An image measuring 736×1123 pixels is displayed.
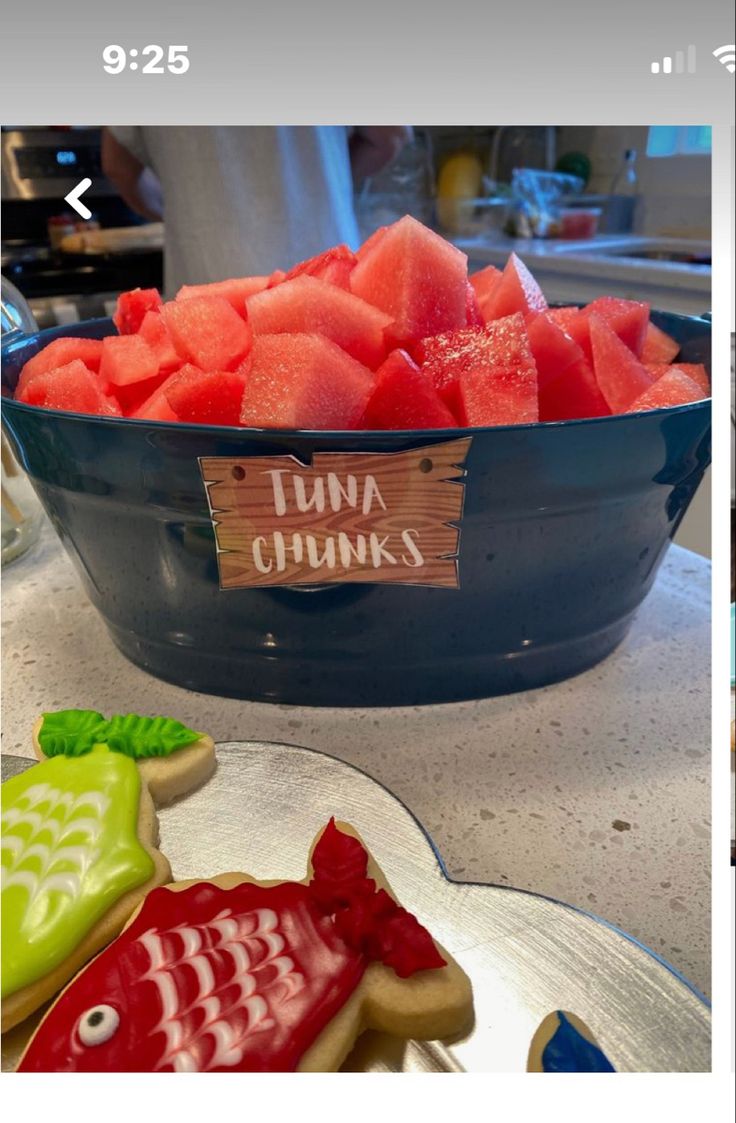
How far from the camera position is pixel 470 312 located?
52 centimetres

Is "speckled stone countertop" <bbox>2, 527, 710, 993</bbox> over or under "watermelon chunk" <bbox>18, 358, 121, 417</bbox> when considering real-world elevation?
under

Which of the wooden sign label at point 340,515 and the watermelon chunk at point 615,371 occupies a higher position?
the watermelon chunk at point 615,371

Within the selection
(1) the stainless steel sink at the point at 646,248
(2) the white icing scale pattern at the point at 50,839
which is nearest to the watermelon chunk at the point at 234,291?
(2) the white icing scale pattern at the point at 50,839

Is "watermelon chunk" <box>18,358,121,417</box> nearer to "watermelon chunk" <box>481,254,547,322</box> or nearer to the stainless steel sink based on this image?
"watermelon chunk" <box>481,254,547,322</box>

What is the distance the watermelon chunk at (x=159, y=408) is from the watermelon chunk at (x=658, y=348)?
0.31 metres

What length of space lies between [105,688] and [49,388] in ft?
0.59

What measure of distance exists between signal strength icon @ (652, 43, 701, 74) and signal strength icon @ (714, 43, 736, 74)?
1 centimetres

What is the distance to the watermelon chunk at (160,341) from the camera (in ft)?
1.67

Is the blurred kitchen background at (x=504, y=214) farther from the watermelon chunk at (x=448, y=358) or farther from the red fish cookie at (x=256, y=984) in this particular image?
the red fish cookie at (x=256, y=984)

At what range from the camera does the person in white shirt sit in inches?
44.6

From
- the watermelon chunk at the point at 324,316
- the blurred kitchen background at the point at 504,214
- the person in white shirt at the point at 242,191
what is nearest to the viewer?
the watermelon chunk at the point at 324,316

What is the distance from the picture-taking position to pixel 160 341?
0.53 metres

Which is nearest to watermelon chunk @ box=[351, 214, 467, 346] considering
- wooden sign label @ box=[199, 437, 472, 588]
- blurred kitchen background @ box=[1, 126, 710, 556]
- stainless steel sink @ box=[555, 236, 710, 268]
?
wooden sign label @ box=[199, 437, 472, 588]
